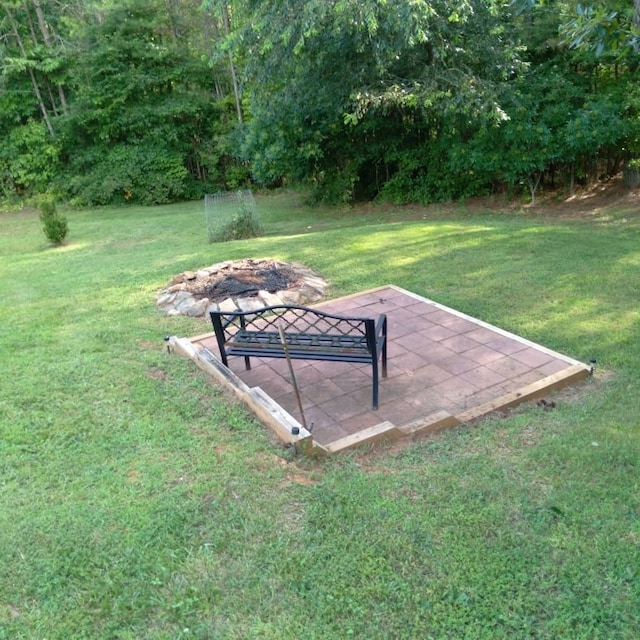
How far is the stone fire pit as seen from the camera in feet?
18.0

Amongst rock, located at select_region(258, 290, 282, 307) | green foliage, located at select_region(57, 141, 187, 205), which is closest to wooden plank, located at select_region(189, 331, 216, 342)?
rock, located at select_region(258, 290, 282, 307)

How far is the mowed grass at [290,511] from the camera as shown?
6.56 ft

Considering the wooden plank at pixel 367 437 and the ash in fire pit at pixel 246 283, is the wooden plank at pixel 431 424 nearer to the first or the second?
the wooden plank at pixel 367 437

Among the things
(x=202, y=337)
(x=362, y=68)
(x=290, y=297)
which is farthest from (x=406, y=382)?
(x=362, y=68)

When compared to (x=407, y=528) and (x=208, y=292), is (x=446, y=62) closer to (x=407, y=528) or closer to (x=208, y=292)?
(x=208, y=292)

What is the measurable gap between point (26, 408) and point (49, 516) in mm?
1297

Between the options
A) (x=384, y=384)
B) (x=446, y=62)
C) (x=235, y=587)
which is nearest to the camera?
(x=235, y=587)

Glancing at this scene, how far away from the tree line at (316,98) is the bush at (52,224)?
4442mm

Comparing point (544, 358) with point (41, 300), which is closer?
point (544, 358)

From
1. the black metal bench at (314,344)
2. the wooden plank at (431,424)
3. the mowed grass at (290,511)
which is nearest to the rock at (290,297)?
the mowed grass at (290,511)

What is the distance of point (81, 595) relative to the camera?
6.83 feet

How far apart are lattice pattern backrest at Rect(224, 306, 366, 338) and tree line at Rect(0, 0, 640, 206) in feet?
6.45

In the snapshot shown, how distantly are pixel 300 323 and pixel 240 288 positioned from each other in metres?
1.12

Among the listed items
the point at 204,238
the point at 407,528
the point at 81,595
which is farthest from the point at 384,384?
the point at 204,238
